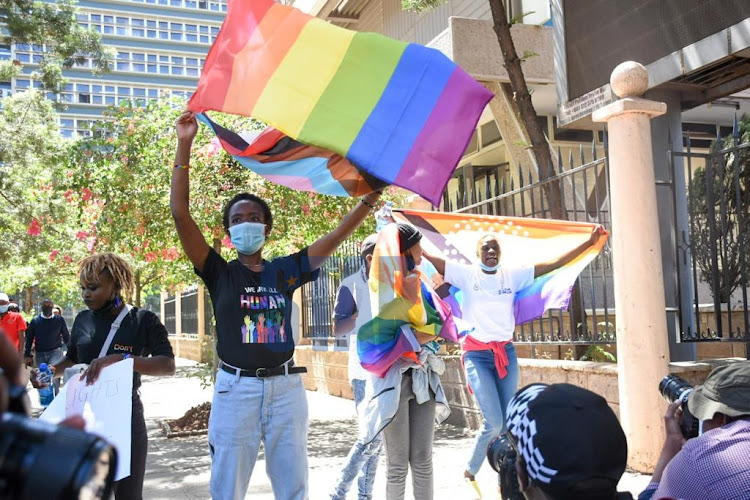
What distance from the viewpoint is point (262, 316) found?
3734 mm

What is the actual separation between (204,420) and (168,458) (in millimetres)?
1915

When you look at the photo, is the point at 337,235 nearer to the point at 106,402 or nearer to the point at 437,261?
the point at 106,402

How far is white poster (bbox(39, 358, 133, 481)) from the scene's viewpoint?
3453 millimetres

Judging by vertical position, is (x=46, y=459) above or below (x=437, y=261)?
below

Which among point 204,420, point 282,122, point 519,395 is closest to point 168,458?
point 204,420

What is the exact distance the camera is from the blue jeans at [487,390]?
5.69 meters

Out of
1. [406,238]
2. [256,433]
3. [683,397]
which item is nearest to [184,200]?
[256,433]

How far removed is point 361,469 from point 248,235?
1866mm

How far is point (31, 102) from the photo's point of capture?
15.4m

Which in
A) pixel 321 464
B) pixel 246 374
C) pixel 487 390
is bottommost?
pixel 321 464

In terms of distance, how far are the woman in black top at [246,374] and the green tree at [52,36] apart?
28.1ft

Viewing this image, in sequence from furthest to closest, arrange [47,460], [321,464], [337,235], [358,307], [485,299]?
[321,464]
[485,299]
[358,307]
[337,235]
[47,460]

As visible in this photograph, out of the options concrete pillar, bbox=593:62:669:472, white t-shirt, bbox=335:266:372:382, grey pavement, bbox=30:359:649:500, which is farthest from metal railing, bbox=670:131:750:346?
white t-shirt, bbox=335:266:372:382

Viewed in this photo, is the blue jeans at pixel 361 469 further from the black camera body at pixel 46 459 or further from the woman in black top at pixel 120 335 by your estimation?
the black camera body at pixel 46 459
